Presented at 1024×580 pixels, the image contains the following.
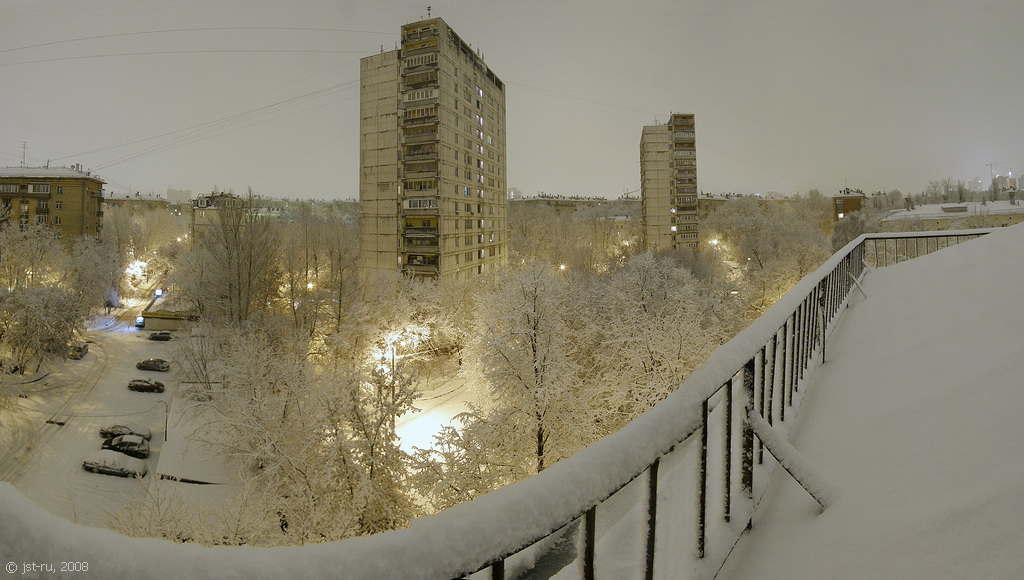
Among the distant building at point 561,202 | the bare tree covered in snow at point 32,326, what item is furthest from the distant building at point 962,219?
the distant building at point 561,202

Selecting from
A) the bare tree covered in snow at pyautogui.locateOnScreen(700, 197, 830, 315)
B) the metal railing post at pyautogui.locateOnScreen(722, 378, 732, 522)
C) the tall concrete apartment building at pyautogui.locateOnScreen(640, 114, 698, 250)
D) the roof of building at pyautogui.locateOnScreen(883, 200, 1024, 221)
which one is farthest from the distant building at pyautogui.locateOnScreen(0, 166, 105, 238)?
the roof of building at pyautogui.locateOnScreen(883, 200, 1024, 221)

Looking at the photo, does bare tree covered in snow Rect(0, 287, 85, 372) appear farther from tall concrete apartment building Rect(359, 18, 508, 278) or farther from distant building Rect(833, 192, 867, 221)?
distant building Rect(833, 192, 867, 221)

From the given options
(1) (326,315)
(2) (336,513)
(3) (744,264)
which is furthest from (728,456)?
(3) (744,264)

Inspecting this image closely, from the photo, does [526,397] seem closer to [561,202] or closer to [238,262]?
[238,262]

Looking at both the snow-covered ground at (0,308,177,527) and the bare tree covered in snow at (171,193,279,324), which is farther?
the bare tree covered in snow at (171,193,279,324)

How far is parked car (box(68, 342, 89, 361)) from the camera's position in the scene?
2902 centimetres

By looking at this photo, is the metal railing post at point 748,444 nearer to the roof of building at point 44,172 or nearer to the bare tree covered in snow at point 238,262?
the bare tree covered in snow at point 238,262

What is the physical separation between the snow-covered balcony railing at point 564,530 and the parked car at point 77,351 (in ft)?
126

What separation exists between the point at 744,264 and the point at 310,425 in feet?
158

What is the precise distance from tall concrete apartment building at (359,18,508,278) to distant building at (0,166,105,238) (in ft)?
108

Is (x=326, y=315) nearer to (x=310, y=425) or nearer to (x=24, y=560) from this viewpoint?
(x=310, y=425)

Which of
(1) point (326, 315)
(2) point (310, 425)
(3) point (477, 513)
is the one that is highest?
(3) point (477, 513)

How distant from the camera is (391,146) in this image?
32094mm

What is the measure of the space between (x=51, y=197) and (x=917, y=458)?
6253cm
